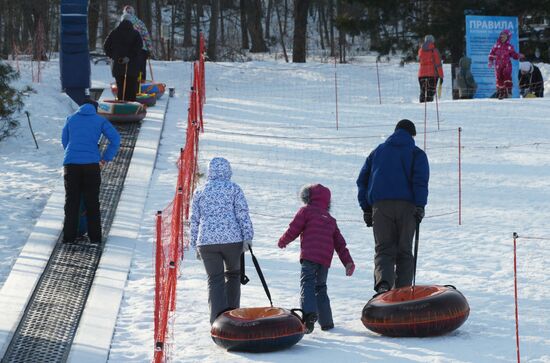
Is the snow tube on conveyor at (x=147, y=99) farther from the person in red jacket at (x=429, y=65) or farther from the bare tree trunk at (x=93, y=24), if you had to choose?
the bare tree trunk at (x=93, y=24)

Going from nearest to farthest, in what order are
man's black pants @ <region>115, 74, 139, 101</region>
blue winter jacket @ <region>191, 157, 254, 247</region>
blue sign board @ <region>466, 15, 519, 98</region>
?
blue winter jacket @ <region>191, 157, 254, 247</region> → man's black pants @ <region>115, 74, 139, 101</region> → blue sign board @ <region>466, 15, 519, 98</region>

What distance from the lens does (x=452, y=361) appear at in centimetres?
757

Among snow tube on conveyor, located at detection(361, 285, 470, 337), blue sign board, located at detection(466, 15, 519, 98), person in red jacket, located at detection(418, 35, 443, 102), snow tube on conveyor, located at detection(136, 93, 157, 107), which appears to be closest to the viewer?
snow tube on conveyor, located at detection(361, 285, 470, 337)

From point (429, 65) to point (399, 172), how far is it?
1447 cm

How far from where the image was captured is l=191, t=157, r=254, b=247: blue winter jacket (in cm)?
830

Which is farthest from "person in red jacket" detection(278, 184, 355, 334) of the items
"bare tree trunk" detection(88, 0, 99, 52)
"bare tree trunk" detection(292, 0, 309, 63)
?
"bare tree trunk" detection(88, 0, 99, 52)

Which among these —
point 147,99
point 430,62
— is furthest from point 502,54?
point 147,99

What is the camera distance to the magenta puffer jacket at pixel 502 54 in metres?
23.0

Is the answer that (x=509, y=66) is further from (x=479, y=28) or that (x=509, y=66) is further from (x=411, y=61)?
(x=411, y=61)

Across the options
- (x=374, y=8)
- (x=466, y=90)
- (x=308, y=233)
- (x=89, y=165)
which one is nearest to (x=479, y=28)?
(x=466, y=90)

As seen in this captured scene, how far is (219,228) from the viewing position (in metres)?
8.30

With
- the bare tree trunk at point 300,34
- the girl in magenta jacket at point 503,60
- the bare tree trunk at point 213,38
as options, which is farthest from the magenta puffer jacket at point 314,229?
the bare tree trunk at point 213,38

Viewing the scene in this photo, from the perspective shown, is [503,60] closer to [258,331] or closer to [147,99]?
[147,99]

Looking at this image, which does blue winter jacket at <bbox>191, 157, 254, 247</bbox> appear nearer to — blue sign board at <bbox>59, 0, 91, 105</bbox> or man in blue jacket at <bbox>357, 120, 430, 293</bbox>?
man in blue jacket at <bbox>357, 120, 430, 293</bbox>
